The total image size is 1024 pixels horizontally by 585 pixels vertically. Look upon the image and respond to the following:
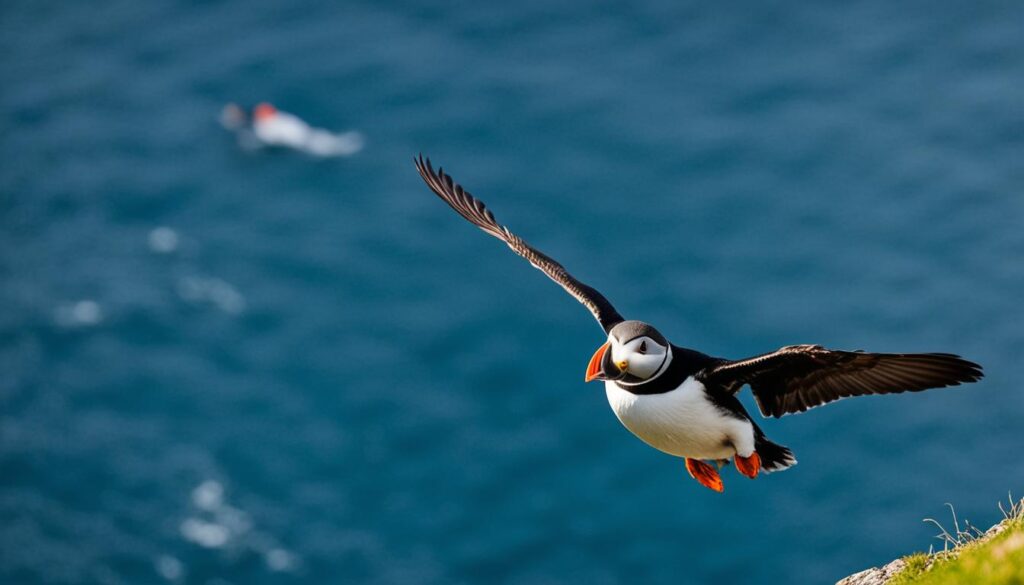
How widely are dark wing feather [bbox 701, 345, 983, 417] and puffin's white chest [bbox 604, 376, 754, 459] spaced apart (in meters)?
0.33

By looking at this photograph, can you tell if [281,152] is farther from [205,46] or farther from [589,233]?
[589,233]

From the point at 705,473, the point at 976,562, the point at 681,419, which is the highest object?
→ the point at 705,473

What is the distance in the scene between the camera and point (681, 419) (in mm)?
16906

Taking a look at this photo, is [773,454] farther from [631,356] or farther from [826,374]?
[631,356]

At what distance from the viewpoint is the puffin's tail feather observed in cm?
1791

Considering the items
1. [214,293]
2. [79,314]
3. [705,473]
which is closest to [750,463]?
[705,473]

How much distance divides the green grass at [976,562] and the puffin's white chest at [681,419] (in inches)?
120

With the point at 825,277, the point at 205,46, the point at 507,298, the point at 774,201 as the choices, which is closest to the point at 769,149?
the point at 774,201

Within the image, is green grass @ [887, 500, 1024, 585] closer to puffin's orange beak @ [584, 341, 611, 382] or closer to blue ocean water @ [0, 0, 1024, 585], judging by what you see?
puffin's orange beak @ [584, 341, 611, 382]

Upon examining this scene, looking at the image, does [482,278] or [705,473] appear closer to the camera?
[705,473]

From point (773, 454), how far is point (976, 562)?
593cm

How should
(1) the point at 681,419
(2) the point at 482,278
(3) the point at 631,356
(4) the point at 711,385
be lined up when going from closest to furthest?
(3) the point at 631,356
(1) the point at 681,419
(4) the point at 711,385
(2) the point at 482,278

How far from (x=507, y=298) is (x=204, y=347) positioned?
1184 cm

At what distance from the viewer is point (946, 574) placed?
12.5m
